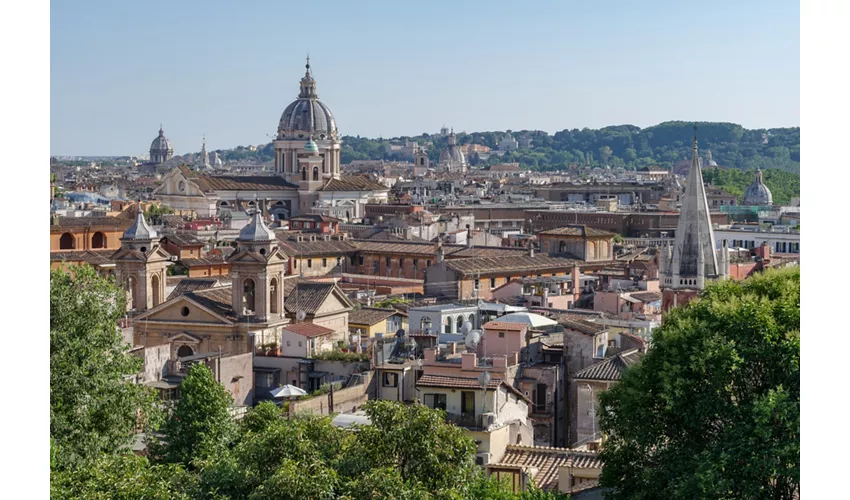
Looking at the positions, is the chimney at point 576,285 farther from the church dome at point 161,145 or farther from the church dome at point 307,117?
the church dome at point 161,145

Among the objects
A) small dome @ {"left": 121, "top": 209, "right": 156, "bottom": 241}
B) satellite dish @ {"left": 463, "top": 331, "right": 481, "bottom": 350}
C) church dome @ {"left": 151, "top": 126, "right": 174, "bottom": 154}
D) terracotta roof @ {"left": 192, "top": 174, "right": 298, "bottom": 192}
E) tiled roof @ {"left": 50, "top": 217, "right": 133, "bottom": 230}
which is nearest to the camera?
satellite dish @ {"left": 463, "top": 331, "right": 481, "bottom": 350}

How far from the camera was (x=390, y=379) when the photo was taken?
39.0ft

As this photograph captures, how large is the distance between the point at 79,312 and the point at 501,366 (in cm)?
434

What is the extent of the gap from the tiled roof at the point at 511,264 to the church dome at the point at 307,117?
26569 millimetres

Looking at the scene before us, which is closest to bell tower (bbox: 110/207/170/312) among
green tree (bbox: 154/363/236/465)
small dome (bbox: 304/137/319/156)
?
green tree (bbox: 154/363/236/465)

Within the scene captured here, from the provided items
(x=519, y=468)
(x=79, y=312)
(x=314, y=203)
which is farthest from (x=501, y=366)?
(x=314, y=203)

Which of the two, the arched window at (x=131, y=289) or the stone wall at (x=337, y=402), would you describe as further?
the arched window at (x=131, y=289)

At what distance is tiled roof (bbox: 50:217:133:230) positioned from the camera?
84.9ft

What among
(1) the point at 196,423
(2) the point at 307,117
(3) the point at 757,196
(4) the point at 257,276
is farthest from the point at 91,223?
(3) the point at 757,196

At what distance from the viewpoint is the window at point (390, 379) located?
11875 mm

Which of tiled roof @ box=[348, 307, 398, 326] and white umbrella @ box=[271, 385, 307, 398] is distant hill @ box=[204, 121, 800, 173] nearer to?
A: tiled roof @ box=[348, 307, 398, 326]

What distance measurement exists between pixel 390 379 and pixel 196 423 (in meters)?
3.14

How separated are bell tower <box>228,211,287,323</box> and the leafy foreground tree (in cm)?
616

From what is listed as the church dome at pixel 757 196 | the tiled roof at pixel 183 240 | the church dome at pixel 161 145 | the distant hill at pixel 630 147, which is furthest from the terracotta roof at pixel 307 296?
the church dome at pixel 161 145
